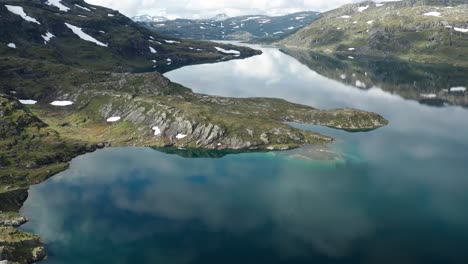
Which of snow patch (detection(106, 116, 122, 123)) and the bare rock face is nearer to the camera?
the bare rock face

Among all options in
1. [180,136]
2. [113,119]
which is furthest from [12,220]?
[113,119]

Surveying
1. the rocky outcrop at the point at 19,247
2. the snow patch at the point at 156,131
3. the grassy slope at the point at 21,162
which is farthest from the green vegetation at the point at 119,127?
the rocky outcrop at the point at 19,247

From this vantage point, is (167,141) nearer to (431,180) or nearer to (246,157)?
(246,157)

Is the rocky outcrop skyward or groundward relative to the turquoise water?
skyward

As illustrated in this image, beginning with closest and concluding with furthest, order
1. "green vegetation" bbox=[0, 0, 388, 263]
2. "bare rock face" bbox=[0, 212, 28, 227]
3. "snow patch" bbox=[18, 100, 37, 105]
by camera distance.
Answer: "bare rock face" bbox=[0, 212, 28, 227] → "green vegetation" bbox=[0, 0, 388, 263] → "snow patch" bbox=[18, 100, 37, 105]

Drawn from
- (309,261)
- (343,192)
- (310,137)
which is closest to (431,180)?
(343,192)

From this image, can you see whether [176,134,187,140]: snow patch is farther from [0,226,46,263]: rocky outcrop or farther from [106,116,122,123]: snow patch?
[0,226,46,263]: rocky outcrop

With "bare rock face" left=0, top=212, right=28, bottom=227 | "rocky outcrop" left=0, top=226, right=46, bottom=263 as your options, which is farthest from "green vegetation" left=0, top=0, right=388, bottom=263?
"rocky outcrop" left=0, top=226, right=46, bottom=263

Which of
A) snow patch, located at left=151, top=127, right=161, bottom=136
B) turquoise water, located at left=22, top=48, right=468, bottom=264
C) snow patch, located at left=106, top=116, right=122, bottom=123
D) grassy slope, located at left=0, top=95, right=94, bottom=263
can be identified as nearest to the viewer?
turquoise water, located at left=22, top=48, right=468, bottom=264

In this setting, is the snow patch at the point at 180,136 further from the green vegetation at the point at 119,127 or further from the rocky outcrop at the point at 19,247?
the rocky outcrop at the point at 19,247
